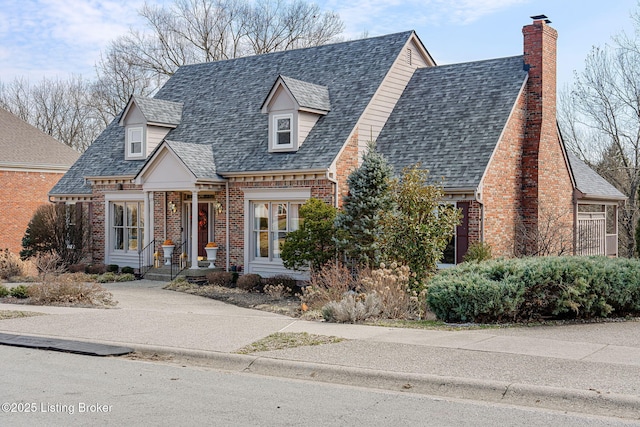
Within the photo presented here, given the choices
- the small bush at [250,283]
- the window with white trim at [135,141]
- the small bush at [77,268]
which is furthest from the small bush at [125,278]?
Result: the small bush at [250,283]

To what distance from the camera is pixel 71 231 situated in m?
27.1

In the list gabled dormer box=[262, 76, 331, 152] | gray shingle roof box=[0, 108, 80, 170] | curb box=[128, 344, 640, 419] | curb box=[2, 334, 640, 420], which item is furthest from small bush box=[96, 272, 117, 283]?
curb box=[128, 344, 640, 419]

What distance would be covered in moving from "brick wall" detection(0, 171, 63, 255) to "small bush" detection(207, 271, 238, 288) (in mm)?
15950

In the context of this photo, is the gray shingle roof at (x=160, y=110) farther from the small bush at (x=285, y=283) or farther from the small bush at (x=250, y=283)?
the small bush at (x=285, y=283)

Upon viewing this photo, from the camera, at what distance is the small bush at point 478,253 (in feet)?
64.6

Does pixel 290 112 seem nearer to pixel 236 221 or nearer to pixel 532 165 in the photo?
pixel 236 221

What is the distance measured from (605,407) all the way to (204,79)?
934 inches

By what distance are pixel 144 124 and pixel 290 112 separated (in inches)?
252

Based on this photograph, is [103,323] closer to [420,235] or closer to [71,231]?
[420,235]

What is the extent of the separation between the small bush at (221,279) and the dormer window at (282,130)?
4.35 meters

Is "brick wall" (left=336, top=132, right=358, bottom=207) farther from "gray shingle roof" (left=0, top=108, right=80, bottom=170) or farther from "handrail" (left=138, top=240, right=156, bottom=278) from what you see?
"gray shingle roof" (left=0, top=108, right=80, bottom=170)

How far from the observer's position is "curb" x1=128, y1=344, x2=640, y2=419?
775cm

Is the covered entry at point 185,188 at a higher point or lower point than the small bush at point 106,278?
higher

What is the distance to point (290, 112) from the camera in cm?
2278
